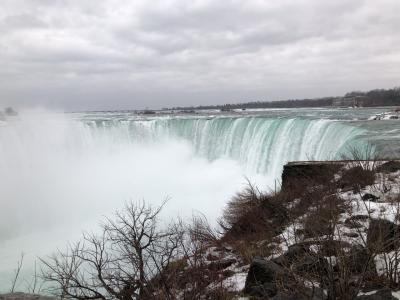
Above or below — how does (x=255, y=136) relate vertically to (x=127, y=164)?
above

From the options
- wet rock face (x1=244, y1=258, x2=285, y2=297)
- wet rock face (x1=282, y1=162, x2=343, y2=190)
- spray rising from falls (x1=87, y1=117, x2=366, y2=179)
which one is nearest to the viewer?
wet rock face (x1=244, y1=258, x2=285, y2=297)

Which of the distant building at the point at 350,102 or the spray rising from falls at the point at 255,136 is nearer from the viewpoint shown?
the spray rising from falls at the point at 255,136

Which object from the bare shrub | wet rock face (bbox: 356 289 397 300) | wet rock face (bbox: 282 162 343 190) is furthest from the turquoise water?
wet rock face (bbox: 356 289 397 300)

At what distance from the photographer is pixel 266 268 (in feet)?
19.4

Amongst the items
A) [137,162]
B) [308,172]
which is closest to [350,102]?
[137,162]

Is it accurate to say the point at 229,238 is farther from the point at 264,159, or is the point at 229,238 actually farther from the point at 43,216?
the point at 43,216

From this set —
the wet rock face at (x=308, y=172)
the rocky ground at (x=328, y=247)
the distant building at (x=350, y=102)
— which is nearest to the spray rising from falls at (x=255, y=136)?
the wet rock face at (x=308, y=172)

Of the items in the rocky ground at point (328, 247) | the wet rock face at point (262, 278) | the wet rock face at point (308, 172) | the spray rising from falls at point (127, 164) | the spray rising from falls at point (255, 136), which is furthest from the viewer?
the spray rising from falls at point (127, 164)

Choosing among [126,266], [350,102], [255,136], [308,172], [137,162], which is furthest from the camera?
[350,102]

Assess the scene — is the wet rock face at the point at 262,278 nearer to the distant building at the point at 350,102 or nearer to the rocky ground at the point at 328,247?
the rocky ground at the point at 328,247

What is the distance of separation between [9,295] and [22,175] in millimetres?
24154

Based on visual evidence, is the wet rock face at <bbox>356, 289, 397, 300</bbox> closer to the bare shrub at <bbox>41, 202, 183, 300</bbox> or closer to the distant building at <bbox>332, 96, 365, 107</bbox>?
the bare shrub at <bbox>41, 202, 183, 300</bbox>

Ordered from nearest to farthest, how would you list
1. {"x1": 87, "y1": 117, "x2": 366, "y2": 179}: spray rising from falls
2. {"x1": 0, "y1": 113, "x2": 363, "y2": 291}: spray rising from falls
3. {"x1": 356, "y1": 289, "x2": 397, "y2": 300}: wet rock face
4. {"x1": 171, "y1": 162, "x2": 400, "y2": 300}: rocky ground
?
1. {"x1": 356, "y1": 289, "x2": 397, "y2": 300}: wet rock face
2. {"x1": 171, "y1": 162, "x2": 400, "y2": 300}: rocky ground
3. {"x1": 87, "y1": 117, "x2": 366, "y2": 179}: spray rising from falls
4. {"x1": 0, "y1": 113, "x2": 363, "y2": 291}: spray rising from falls

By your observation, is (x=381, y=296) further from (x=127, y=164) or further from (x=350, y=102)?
(x=350, y=102)
